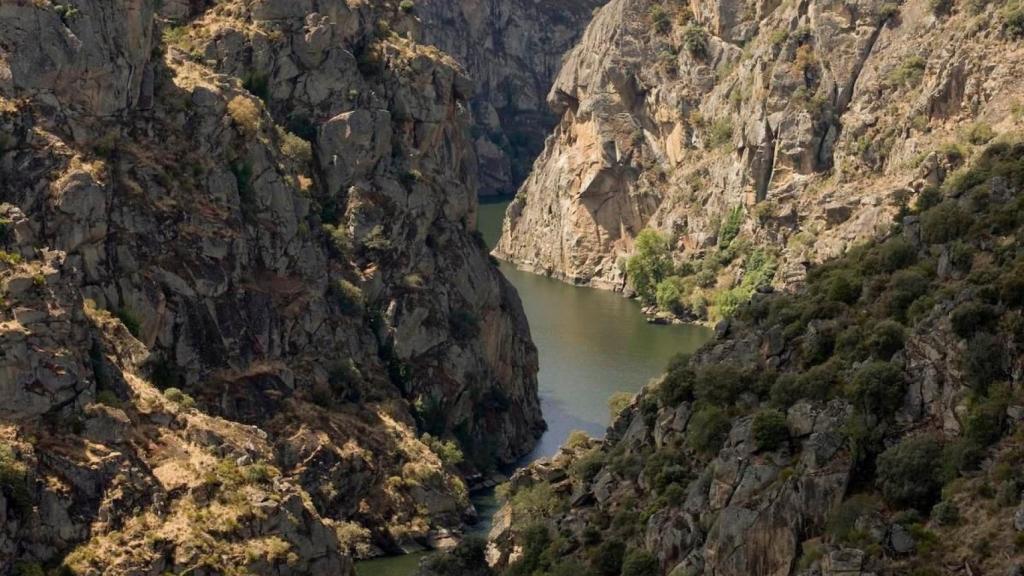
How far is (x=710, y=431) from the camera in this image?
8450cm

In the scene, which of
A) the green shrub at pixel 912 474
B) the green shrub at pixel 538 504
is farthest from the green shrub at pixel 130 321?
the green shrub at pixel 912 474

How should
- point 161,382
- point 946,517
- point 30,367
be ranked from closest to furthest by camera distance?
point 946,517, point 30,367, point 161,382

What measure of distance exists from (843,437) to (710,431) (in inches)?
349

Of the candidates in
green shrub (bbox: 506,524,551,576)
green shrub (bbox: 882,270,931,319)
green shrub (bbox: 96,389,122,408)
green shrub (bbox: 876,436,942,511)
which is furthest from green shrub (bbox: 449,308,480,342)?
green shrub (bbox: 876,436,942,511)

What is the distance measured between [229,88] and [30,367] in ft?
111

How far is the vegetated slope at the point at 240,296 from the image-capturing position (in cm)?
10775

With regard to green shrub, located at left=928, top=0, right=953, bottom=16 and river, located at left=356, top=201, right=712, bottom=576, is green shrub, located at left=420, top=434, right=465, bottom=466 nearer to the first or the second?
river, located at left=356, top=201, right=712, bottom=576

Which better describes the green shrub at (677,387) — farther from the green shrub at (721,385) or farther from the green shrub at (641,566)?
the green shrub at (641,566)

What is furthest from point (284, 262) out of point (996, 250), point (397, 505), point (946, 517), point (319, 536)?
point (946, 517)

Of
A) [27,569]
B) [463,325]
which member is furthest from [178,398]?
[463,325]

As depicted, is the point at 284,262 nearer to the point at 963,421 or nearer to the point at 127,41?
the point at 127,41

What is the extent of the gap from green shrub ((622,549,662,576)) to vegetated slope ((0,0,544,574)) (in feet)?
108

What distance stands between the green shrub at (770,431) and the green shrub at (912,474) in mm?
5908

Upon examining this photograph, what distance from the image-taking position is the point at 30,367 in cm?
10719
